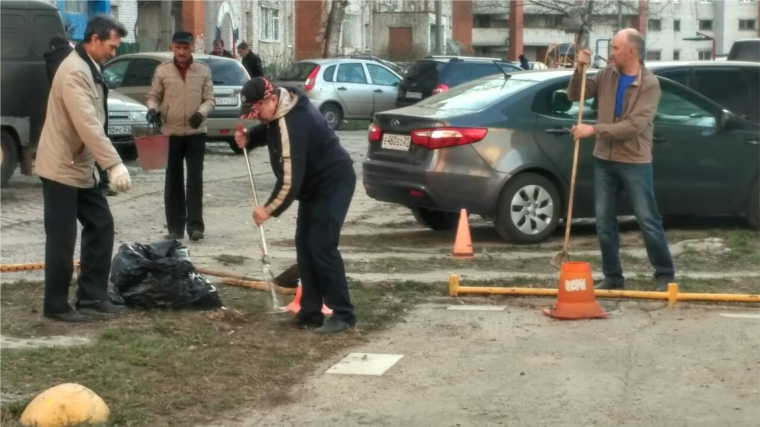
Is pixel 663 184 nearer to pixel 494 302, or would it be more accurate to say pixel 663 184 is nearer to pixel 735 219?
pixel 735 219

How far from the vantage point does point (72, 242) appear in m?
7.54

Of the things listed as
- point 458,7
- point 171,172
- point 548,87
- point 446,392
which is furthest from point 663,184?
point 458,7

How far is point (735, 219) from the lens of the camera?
13.0 metres

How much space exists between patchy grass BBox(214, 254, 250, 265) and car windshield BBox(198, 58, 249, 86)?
10.2 meters

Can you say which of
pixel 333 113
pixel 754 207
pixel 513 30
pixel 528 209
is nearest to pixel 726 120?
pixel 754 207

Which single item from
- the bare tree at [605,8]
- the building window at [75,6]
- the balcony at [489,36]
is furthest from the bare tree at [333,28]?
the balcony at [489,36]

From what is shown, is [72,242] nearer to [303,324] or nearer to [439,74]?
[303,324]

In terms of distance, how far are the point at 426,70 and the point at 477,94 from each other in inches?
525

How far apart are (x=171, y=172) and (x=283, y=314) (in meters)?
3.66

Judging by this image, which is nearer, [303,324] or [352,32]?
[303,324]

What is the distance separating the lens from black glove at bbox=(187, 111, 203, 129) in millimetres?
10977

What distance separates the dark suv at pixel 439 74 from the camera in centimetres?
2442

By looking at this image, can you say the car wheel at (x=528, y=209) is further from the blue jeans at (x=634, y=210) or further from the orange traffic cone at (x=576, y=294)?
the orange traffic cone at (x=576, y=294)

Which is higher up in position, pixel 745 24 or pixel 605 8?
pixel 605 8
